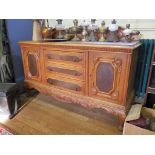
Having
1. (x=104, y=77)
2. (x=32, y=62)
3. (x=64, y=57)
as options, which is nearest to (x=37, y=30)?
(x=32, y=62)

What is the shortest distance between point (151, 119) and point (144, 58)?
2.11ft

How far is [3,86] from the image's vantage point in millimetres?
1844

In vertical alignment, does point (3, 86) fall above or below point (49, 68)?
below

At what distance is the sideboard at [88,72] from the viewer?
1338 mm

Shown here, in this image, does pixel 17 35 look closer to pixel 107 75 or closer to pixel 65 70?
pixel 65 70

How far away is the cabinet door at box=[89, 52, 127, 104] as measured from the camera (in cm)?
133

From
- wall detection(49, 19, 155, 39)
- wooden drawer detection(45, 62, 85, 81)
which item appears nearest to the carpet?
wooden drawer detection(45, 62, 85, 81)

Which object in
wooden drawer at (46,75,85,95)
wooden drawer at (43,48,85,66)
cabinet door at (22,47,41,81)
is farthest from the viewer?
cabinet door at (22,47,41,81)

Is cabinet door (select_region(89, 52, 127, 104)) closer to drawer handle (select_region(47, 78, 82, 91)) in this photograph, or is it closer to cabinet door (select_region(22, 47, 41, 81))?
drawer handle (select_region(47, 78, 82, 91))

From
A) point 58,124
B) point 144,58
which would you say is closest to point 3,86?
point 58,124

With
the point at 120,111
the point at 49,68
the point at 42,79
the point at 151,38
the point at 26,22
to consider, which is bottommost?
the point at 120,111

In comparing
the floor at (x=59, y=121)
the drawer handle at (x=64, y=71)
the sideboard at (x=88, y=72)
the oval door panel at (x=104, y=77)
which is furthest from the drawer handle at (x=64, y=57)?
the floor at (x=59, y=121)
